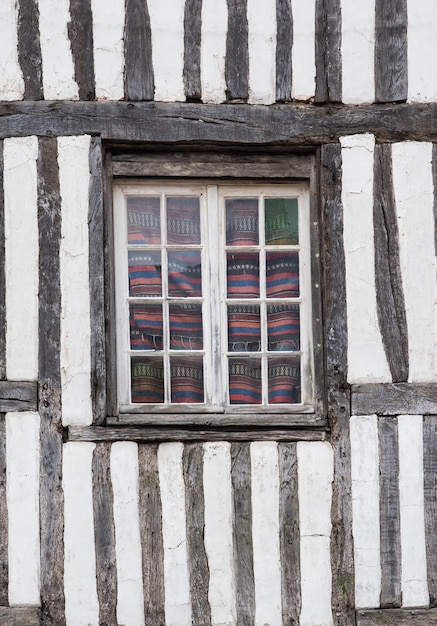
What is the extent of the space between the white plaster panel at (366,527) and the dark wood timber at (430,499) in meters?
0.26

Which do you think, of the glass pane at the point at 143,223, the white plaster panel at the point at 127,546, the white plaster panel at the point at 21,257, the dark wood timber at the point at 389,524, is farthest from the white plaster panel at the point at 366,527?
the white plaster panel at the point at 21,257

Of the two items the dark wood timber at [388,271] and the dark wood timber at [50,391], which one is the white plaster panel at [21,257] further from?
the dark wood timber at [388,271]

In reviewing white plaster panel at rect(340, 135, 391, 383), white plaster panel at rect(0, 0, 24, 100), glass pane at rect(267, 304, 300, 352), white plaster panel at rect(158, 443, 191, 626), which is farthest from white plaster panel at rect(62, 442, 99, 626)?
white plaster panel at rect(0, 0, 24, 100)

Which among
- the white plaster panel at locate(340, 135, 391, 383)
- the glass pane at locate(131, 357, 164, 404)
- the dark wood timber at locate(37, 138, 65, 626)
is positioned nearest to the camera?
the dark wood timber at locate(37, 138, 65, 626)

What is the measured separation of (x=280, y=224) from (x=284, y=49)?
3.08ft


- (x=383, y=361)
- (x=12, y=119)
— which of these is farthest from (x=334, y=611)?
(x=12, y=119)

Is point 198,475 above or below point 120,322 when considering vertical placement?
below

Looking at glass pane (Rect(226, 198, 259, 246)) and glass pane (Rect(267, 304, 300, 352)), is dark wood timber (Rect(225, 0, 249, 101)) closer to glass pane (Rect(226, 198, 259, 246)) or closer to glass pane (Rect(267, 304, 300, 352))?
glass pane (Rect(226, 198, 259, 246))

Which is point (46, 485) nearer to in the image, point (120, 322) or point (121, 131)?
point (120, 322)

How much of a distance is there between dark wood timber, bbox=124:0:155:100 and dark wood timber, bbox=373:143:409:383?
1.28 metres

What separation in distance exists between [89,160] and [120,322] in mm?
886

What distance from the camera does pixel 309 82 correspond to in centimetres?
525

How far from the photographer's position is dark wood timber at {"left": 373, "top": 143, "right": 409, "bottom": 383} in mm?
5184

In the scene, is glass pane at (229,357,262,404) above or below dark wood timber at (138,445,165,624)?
above
